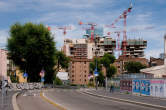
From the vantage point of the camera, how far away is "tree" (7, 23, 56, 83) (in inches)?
2517

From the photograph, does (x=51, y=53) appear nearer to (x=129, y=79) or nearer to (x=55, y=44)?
(x=55, y=44)

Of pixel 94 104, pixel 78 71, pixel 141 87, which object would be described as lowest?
pixel 94 104

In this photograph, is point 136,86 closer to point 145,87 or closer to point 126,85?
point 145,87

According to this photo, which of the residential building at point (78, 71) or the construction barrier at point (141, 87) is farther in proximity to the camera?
the residential building at point (78, 71)

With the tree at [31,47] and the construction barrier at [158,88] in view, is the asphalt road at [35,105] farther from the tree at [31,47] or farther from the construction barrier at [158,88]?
the tree at [31,47]

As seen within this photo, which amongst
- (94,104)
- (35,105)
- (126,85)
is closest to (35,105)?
(35,105)

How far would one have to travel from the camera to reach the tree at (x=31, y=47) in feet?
210

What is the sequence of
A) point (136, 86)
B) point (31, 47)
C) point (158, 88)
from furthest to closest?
point (31, 47) < point (136, 86) < point (158, 88)

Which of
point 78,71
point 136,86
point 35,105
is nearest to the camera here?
point 35,105

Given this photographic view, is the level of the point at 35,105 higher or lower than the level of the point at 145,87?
lower

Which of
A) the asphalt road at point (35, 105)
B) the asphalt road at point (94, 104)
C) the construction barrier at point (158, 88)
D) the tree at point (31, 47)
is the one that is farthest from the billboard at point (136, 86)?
the tree at point (31, 47)

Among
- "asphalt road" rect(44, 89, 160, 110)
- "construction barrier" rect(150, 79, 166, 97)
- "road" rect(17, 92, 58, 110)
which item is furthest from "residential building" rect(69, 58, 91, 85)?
"road" rect(17, 92, 58, 110)

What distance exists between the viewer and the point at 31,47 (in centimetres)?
6341

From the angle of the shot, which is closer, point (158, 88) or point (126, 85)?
point (158, 88)
